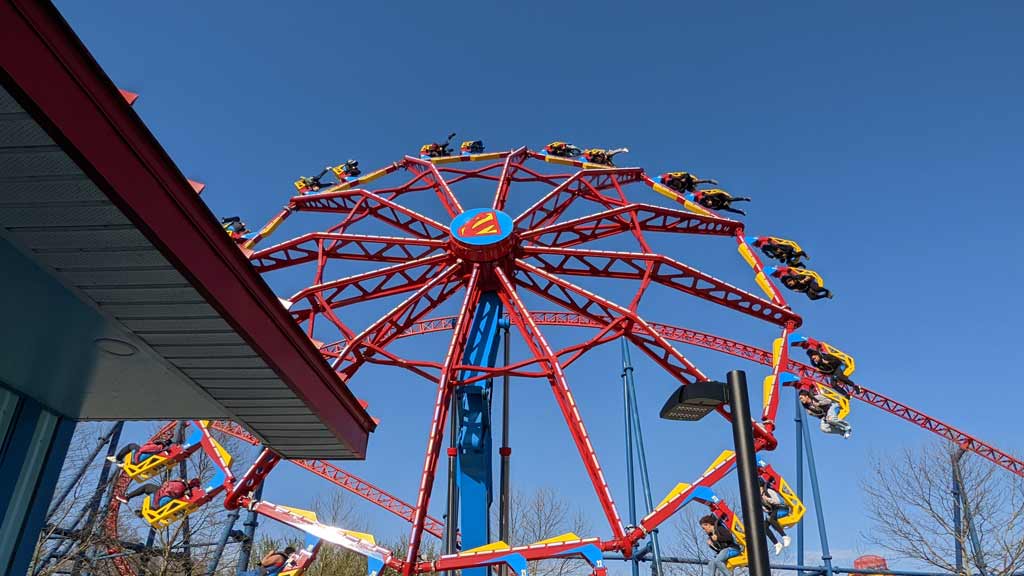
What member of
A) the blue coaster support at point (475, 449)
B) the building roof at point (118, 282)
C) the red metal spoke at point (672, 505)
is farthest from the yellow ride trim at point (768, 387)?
the building roof at point (118, 282)

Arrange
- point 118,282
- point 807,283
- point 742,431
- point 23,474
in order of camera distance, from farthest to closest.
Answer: point 807,283 < point 23,474 < point 118,282 < point 742,431

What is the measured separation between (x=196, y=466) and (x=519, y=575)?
1657 cm

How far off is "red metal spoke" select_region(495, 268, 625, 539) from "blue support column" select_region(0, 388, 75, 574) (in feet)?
26.0

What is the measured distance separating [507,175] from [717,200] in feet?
18.0

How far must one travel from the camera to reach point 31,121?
3.19 metres

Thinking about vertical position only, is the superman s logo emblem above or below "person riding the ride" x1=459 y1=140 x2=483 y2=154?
below

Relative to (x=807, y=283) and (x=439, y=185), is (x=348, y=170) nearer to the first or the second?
(x=439, y=185)

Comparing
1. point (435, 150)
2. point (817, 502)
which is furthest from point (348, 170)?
point (817, 502)

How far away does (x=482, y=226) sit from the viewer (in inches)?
641

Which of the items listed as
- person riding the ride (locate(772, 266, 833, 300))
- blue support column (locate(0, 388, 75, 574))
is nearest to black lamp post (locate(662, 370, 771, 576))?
blue support column (locate(0, 388, 75, 574))

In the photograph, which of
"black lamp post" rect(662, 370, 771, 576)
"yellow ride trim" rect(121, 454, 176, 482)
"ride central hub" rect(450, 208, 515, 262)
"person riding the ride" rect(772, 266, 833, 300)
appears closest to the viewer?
"black lamp post" rect(662, 370, 771, 576)

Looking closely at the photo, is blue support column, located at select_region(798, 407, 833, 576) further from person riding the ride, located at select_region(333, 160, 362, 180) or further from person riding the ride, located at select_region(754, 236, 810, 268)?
person riding the ride, located at select_region(333, 160, 362, 180)

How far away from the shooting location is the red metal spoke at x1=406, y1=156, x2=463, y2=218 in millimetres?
17812

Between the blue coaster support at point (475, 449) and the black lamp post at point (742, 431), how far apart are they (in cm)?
854
